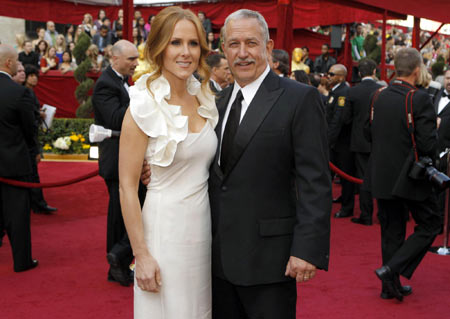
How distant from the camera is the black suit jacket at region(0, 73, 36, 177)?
507 centimetres

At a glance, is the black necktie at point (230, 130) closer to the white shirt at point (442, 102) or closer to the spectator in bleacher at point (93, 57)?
the white shirt at point (442, 102)

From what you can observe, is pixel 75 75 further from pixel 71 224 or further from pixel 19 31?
pixel 19 31

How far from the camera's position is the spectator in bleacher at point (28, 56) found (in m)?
13.3

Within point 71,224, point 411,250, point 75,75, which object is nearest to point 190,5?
point 75,75

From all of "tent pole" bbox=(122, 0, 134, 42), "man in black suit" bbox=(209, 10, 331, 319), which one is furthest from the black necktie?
"tent pole" bbox=(122, 0, 134, 42)

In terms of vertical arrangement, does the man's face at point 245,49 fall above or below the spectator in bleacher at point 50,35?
below

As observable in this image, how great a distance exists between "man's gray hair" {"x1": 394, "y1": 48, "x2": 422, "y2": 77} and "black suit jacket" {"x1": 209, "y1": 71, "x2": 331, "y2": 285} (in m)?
2.44

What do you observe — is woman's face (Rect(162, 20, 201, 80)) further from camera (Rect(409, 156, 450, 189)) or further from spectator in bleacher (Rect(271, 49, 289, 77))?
spectator in bleacher (Rect(271, 49, 289, 77))

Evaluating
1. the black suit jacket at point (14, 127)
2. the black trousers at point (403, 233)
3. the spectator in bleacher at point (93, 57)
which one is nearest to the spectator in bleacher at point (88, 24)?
the spectator in bleacher at point (93, 57)

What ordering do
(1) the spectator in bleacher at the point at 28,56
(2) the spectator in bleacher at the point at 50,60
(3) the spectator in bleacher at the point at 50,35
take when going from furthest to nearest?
(3) the spectator in bleacher at the point at 50,35 < (2) the spectator in bleacher at the point at 50,60 < (1) the spectator in bleacher at the point at 28,56

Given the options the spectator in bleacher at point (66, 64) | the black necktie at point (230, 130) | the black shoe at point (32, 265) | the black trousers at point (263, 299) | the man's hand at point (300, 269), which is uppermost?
the spectator in bleacher at point (66, 64)

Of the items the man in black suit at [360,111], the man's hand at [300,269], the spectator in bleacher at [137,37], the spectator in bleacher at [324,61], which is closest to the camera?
the man's hand at [300,269]

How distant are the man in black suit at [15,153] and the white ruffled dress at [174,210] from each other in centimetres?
293

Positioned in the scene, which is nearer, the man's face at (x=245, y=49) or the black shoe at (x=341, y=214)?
the man's face at (x=245, y=49)
